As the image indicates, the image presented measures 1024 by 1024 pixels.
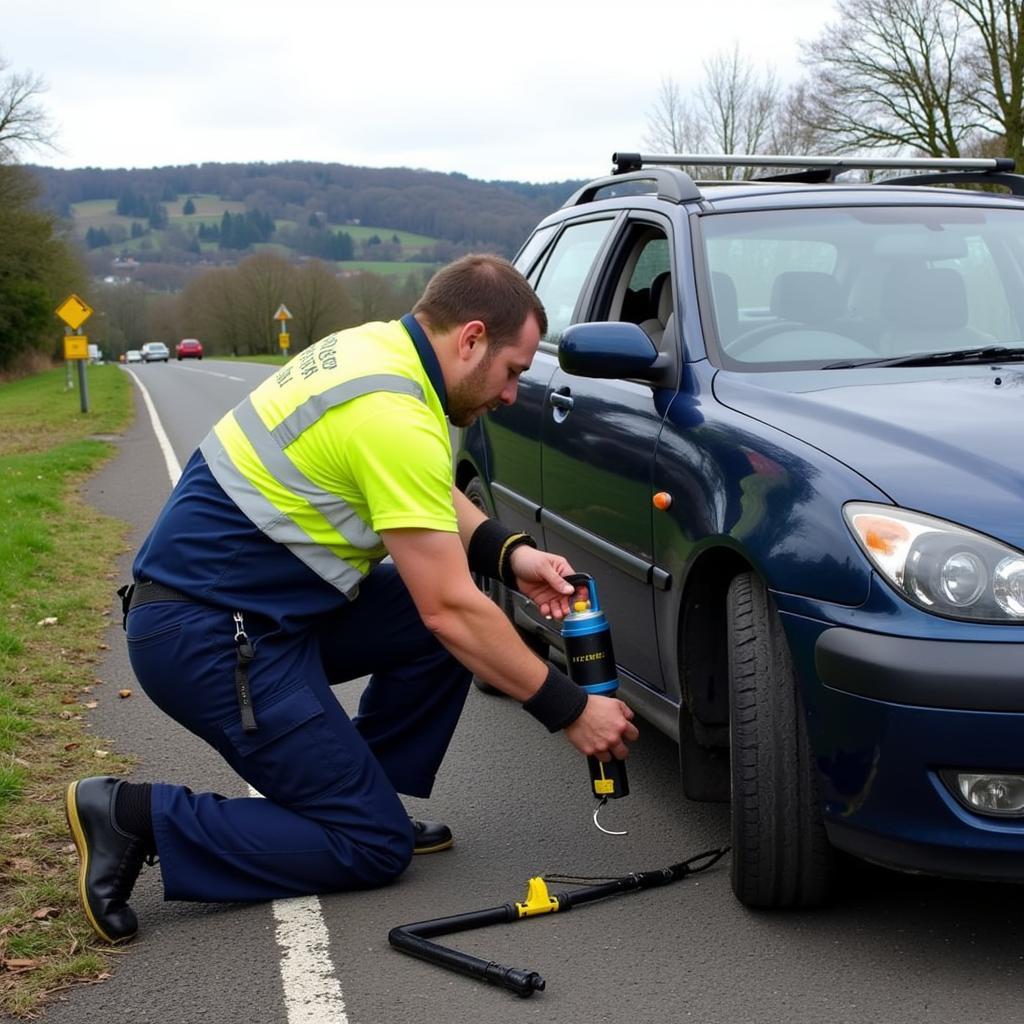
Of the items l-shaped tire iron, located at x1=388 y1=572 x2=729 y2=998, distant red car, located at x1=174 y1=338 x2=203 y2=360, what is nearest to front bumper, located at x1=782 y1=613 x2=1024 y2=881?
l-shaped tire iron, located at x1=388 y1=572 x2=729 y2=998

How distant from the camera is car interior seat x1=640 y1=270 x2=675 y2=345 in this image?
477 cm

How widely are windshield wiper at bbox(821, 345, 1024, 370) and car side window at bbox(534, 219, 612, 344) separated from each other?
1.41 metres

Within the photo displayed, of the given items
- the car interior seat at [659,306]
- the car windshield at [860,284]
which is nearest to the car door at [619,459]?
the car interior seat at [659,306]

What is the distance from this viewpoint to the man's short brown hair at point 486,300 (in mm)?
3549

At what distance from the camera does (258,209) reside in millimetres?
182500

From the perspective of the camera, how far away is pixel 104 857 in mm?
3535

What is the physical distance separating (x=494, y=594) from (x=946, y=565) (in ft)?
9.87

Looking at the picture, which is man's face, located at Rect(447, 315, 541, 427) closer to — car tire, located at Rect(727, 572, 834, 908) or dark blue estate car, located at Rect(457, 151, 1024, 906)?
dark blue estate car, located at Rect(457, 151, 1024, 906)

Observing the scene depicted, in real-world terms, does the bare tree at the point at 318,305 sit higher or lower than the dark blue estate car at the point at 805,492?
lower

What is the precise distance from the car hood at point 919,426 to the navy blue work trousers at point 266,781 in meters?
1.32

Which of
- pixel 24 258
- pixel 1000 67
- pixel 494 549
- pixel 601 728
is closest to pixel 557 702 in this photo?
pixel 601 728

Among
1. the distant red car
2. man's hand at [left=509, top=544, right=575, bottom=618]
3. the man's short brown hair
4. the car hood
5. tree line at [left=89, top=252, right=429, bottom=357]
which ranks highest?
the man's short brown hair

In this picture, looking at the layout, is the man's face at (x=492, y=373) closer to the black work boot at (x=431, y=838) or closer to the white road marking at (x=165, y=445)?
the black work boot at (x=431, y=838)

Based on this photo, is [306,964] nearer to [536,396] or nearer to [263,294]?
[536,396]
